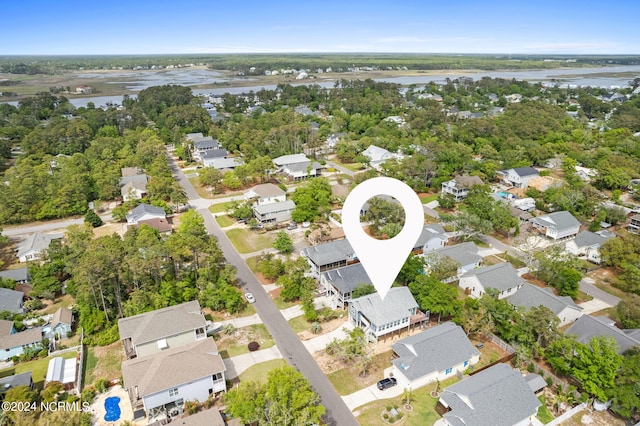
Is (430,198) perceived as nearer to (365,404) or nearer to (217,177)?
(217,177)

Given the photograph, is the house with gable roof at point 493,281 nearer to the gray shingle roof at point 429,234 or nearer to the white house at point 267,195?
the gray shingle roof at point 429,234

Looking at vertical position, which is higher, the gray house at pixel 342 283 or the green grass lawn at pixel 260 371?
the gray house at pixel 342 283

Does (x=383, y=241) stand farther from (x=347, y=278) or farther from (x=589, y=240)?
(x=589, y=240)

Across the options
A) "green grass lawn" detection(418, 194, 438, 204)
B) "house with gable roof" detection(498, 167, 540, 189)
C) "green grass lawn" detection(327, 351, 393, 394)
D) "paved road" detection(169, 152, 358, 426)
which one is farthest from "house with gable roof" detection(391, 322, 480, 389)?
"house with gable roof" detection(498, 167, 540, 189)

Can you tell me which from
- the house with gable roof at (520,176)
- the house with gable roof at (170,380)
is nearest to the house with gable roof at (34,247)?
the house with gable roof at (170,380)

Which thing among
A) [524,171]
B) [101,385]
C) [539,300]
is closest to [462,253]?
[539,300]

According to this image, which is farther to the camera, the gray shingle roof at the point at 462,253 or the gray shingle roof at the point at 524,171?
the gray shingle roof at the point at 524,171
